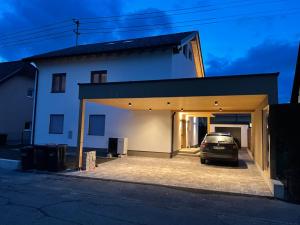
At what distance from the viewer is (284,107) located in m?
7.14

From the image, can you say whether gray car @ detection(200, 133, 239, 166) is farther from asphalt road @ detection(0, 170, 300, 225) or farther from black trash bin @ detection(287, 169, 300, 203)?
black trash bin @ detection(287, 169, 300, 203)

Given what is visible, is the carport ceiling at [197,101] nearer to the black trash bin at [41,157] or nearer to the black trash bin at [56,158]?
the black trash bin at [56,158]

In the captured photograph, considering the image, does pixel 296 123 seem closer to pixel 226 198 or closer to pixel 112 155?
pixel 226 198

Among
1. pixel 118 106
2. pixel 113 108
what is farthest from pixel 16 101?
pixel 118 106

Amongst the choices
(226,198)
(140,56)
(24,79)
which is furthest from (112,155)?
(24,79)

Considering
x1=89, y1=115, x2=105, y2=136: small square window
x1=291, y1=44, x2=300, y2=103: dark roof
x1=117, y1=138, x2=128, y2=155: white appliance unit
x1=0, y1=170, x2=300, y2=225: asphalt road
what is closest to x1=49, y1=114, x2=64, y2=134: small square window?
x1=89, y1=115, x2=105, y2=136: small square window

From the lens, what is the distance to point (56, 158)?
32.0ft

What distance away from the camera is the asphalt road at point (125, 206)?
477 cm

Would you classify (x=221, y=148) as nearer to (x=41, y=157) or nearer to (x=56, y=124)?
(x=41, y=157)

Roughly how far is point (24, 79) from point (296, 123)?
73.4 feet

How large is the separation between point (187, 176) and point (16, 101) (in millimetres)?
18256

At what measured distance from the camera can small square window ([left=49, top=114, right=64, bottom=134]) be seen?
631 inches

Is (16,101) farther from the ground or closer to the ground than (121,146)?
farther from the ground

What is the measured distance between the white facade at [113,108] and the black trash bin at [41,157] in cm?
523
